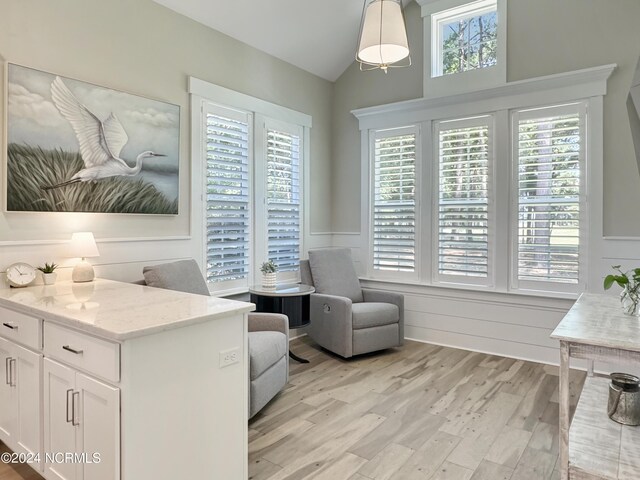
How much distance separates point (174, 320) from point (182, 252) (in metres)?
2.09

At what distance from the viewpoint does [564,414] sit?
6.16 feet

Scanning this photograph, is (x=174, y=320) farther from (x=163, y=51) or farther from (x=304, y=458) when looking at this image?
(x=163, y=51)

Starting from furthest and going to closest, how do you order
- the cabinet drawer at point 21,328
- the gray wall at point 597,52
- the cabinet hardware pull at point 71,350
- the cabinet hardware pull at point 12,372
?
the gray wall at point 597,52
the cabinet hardware pull at point 12,372
the cabinet drawer at point 21,328
the cabinet hardware pull at point 71,350

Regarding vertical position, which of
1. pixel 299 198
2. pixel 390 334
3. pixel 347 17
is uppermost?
pixel 347 17

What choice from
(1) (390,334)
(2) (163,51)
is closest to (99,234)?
(2) (163,51)

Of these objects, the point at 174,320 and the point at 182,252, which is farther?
the point at 182,252

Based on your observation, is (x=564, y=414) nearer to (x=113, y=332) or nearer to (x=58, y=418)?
(x=113, y=332)

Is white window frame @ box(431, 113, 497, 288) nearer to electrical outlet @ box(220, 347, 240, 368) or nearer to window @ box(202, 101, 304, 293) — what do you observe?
window @ box(202, 101, 304, 293)

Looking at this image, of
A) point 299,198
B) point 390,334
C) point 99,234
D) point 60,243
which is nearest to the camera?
point 60,243

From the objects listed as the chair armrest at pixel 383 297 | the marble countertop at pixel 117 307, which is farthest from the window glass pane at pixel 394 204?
the marble countertop at pixel 117 307

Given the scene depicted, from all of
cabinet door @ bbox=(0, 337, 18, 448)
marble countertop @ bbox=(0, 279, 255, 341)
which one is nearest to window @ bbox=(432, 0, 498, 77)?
marble countertop @ bbox=(0, 279, 255, 341)

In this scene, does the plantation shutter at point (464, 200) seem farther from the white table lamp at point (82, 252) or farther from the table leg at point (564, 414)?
the white table lamp at point (82, 252)

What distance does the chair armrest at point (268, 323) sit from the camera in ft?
10.9

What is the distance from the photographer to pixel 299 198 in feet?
16.6
